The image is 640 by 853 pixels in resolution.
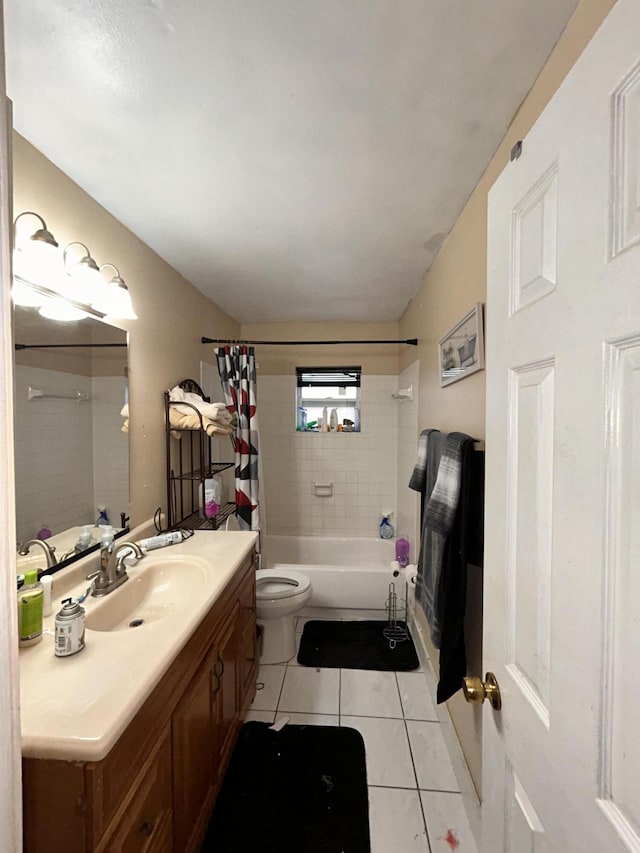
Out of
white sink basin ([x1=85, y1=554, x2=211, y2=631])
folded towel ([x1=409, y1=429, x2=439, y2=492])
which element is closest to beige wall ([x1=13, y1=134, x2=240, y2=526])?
white sink basin ([x1=85, y1=554, x2=211, y2=631])

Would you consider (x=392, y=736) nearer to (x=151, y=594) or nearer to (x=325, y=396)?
(x=151, y=594)

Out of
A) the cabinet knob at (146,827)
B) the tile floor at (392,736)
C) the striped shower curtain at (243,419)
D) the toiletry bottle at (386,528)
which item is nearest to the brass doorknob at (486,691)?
the cabinet knob at (146,827)

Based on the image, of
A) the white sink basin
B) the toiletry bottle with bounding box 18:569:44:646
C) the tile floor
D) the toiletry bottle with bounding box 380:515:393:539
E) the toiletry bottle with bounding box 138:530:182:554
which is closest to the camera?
the toiletry bottle with bounding box 18:569:44:646

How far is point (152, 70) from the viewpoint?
2.85ft

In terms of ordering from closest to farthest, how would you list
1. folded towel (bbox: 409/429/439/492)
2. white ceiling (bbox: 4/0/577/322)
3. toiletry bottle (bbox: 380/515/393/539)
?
white ceiling (bbox: 4/0/577/322) < folded towel (bbox: 409/429/439/492) < toiletry bottle (bbox: 380/515/393/539)

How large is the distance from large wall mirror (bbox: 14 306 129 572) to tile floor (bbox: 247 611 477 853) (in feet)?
4.22

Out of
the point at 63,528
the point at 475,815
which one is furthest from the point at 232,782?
the point at 63,528

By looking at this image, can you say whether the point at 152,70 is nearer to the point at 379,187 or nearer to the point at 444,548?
the point at 379,187

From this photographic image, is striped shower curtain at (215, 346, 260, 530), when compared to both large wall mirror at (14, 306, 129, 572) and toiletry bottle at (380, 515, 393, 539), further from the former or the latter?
toiletry bottle at (380, 515, 393, 539)

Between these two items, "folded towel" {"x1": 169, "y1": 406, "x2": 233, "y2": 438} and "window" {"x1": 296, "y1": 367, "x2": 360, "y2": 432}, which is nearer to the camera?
"folded towel" {"x1": 169, "y1": 406, "x2": 233, "y2": 438}

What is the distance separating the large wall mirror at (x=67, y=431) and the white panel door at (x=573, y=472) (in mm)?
1322

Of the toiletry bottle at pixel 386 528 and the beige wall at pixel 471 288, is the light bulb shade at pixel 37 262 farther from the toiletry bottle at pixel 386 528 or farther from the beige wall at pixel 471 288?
the toiletry bottle at pixel 386 528

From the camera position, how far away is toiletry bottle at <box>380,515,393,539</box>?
3115 millimetres

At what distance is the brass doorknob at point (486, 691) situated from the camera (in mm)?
665
